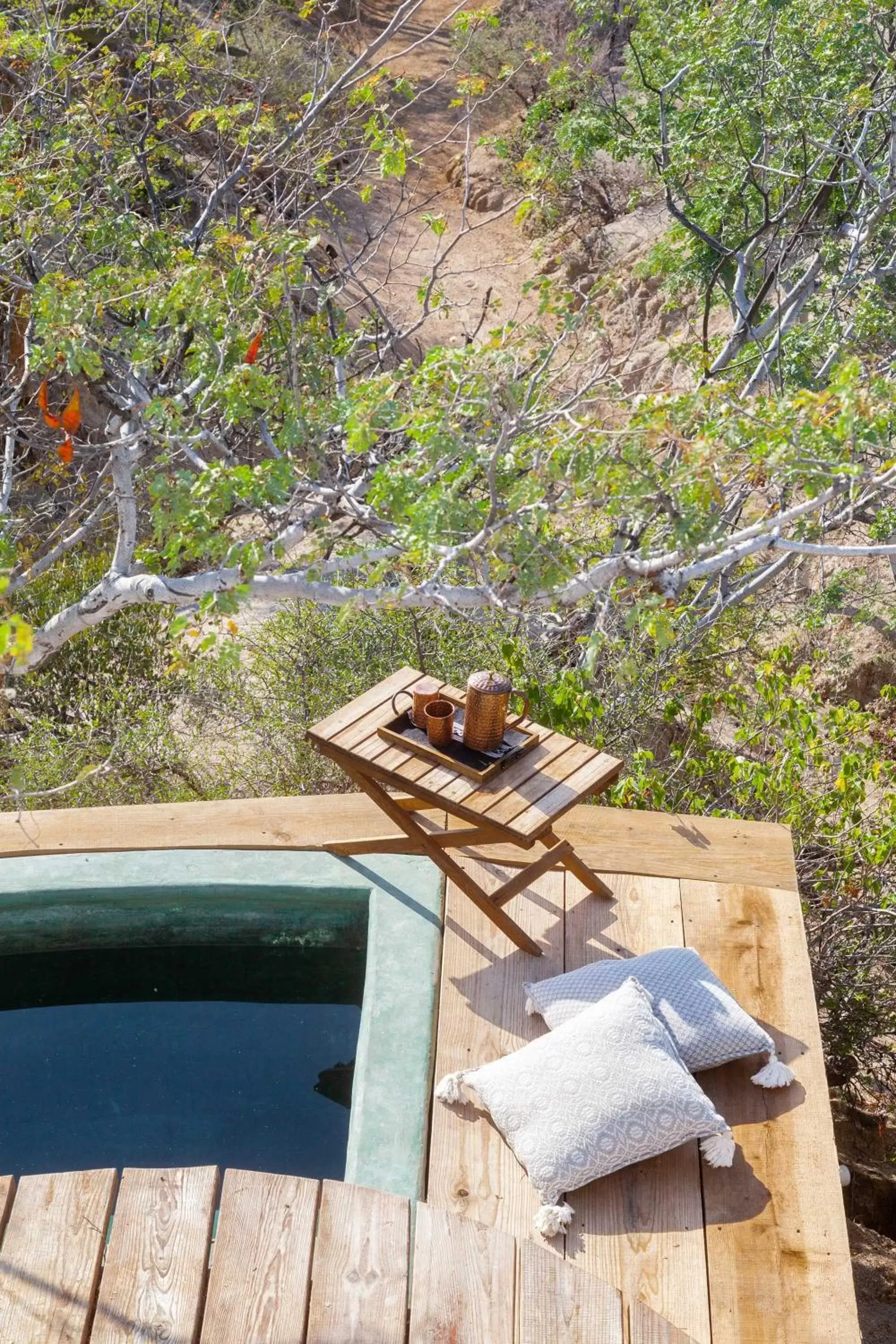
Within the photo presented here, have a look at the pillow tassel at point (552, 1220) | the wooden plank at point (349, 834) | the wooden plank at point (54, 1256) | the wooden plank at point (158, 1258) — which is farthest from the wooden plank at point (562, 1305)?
the wooden plank at point (349, 834)

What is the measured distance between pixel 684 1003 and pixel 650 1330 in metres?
0.80

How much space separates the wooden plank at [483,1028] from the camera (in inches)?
101

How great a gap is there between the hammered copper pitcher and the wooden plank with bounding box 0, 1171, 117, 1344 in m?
1.44

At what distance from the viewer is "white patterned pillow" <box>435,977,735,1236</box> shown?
2.52m

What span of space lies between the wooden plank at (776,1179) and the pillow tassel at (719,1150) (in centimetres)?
3

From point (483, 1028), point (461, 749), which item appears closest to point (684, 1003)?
point (483, 1028)

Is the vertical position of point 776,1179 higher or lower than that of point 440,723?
lower

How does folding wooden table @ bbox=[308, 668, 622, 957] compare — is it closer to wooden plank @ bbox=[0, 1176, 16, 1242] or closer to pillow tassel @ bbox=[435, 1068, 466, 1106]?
pillow tassel @ bbox=[435, 1068, 466, 1106]

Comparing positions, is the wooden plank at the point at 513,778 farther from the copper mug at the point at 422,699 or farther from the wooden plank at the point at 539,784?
the copper mug at the point at 422,699

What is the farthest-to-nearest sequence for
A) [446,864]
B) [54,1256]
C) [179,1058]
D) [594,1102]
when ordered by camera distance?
[179,1058] → [446,864] → [594,1102] → [54,1256]

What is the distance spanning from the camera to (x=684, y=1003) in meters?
2.85

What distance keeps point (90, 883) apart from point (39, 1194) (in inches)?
46.5

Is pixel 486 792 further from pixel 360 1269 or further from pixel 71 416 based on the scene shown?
pixel 71 416

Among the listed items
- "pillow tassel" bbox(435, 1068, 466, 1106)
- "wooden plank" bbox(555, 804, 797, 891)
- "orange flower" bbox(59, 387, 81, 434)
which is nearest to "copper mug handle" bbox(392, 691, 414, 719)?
"wooden plank" bbox(555, 804, 797, 891)
